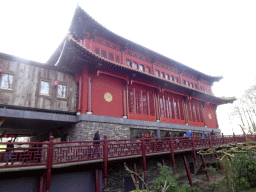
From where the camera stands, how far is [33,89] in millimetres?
9297

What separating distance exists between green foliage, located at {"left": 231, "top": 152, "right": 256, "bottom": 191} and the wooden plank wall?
31.7 feet

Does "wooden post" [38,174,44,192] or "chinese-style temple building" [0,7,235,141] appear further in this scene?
"chinese-style temple building" [0,7,235,141]

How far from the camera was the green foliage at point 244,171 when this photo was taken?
955 centimetres

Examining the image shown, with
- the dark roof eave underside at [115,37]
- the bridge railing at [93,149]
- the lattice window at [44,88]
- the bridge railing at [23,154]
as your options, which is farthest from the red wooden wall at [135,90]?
the bridge railing at [23,154]

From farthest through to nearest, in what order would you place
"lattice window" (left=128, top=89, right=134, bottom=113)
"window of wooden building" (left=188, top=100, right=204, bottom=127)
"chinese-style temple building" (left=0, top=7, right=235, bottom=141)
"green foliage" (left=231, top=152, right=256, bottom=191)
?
"window of wooden building" (left=188, top=100, right=204, bottom=127)
"lattice window" (left=128, top=89, right=134, bottom=113)
"green foliage" (left=231, top=152, right=256, bottom=191)
"chinese-style temple building" (left=0, top=7, right=235, bottom=141)

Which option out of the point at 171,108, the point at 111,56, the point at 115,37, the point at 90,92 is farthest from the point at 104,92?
the point at 171,108

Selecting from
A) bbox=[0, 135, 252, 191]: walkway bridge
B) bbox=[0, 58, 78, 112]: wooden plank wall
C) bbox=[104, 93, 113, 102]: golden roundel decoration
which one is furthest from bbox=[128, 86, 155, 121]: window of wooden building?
bbox=[0, 58, 78, 112]: wooden plank wall

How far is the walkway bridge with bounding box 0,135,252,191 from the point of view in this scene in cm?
587

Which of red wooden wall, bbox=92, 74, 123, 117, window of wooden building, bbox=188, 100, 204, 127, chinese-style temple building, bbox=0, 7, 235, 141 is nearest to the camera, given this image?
chinese-style temple building, bbox=0, 7, 235, 141

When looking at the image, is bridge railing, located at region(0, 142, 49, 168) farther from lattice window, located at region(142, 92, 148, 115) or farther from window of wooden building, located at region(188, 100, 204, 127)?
window of wooden building, located at region(188, 100, 204, 127)

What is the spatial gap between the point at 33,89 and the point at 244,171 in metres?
12.4

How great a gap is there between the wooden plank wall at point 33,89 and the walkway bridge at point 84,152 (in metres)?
2.13

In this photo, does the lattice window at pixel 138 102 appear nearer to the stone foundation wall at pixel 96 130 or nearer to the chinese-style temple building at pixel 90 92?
the chinese-style temple building at pixel 90 92

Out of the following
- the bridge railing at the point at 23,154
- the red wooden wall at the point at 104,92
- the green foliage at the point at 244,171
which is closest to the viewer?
the bridge railing at the point at 23,154
